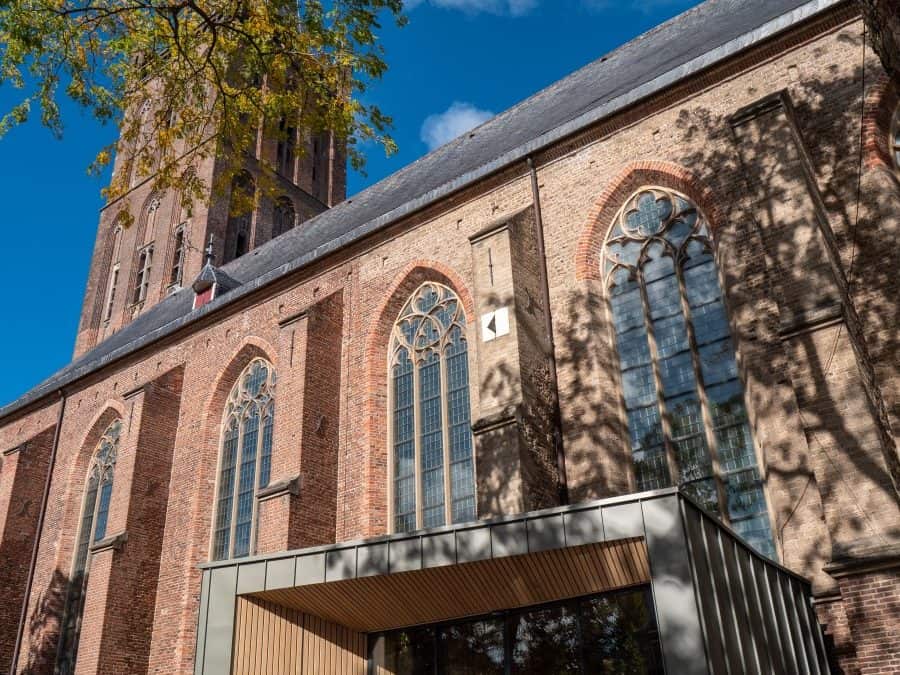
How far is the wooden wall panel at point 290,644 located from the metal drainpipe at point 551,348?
312 cm

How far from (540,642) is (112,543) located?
921 centimetres

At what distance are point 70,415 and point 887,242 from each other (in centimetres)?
1670

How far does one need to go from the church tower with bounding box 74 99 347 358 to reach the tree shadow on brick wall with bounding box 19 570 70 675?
11.4m

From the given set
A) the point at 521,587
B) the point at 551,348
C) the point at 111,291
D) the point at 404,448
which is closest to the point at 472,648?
the point at 521,587

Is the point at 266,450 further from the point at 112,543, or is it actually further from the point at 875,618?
the point at 875,618

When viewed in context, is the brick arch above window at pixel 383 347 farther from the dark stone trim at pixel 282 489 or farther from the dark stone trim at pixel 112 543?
the dark stone trim at pixel 112 543

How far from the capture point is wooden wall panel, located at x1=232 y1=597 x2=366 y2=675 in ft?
27.0

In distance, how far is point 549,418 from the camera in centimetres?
1118

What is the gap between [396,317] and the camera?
570 inches

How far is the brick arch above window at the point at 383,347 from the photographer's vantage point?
13.0 meters

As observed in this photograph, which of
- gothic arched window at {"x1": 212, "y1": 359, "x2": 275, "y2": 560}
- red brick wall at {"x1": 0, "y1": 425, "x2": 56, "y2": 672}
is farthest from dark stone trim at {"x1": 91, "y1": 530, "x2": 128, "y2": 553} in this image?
red brick wall at {"x1": 0, "y1": 425, "x2": 56, "y2": 672}

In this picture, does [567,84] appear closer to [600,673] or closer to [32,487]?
[600,673]

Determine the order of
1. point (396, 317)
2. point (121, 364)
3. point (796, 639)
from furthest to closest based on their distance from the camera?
point (121, 364)
point (396, 317)
point (796, 639)

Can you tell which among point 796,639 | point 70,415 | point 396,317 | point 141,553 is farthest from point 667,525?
point 70,415
